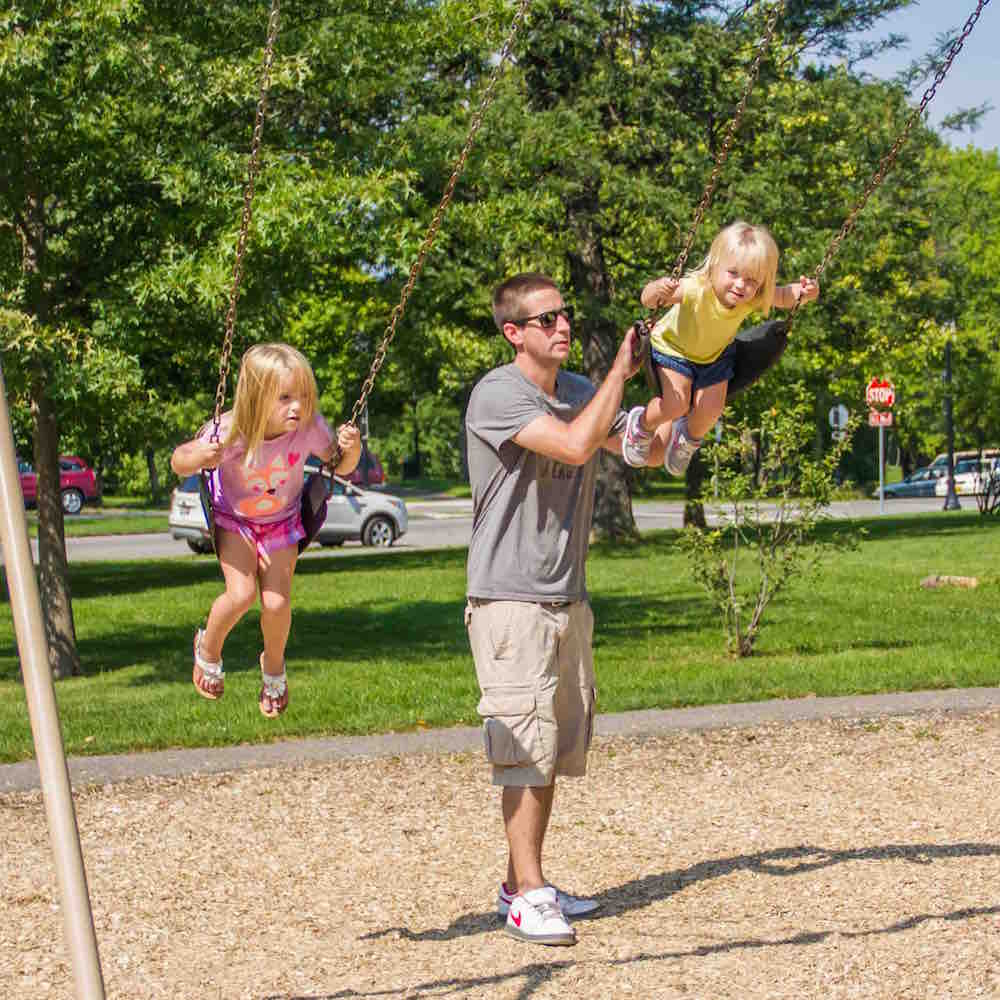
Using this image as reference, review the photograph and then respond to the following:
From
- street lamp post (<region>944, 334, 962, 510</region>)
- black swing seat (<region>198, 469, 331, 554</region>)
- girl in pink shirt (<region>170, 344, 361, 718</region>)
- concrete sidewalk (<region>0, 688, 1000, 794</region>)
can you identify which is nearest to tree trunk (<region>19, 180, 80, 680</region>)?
concrete sidewalk (<region>0, 688, 1000, 794</region>)

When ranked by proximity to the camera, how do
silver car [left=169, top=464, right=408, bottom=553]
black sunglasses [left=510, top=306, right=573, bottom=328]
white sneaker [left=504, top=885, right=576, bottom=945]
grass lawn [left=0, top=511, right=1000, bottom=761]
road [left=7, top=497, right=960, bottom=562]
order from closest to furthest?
1. black sunglasses [left=510, top=306, right=573, bottom=328]
2. white sneaker [left=504, top=885, right=576, bottom=945]
3. grass lawn [left=0, top=511, right=1000, bottom=761]
4. silver car [left=169, top=464, right=408, bottom=553]
5. road [left=7, top=497, right=960, bottom=562]

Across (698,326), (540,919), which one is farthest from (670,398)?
(540,919)

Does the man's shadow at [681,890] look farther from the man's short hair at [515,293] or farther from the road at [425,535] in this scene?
the road at [425,535]

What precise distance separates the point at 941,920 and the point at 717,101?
19965mm

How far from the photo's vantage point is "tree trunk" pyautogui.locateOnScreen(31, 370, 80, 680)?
12.2 m

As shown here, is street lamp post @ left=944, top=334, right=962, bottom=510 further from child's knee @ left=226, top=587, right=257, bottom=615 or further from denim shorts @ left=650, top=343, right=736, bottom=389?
child's knee @ left=226, top=587, right=257, bottom=615

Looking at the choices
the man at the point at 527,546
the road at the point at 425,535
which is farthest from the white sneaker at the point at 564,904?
the road at the point at 425,535

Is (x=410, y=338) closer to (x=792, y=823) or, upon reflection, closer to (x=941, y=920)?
(x=792, y=823)

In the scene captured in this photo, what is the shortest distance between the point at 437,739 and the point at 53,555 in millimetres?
5214

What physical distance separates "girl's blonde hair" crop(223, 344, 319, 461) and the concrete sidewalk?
11.7ft

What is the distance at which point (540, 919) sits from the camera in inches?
201

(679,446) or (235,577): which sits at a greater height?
(679,446)

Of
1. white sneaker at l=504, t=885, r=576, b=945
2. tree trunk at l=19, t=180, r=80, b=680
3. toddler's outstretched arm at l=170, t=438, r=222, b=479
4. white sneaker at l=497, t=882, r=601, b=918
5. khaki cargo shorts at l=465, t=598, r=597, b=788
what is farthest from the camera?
tree trunk at l=19, t=180, r=80, b=680

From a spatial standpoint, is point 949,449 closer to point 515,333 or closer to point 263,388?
point 515,333
